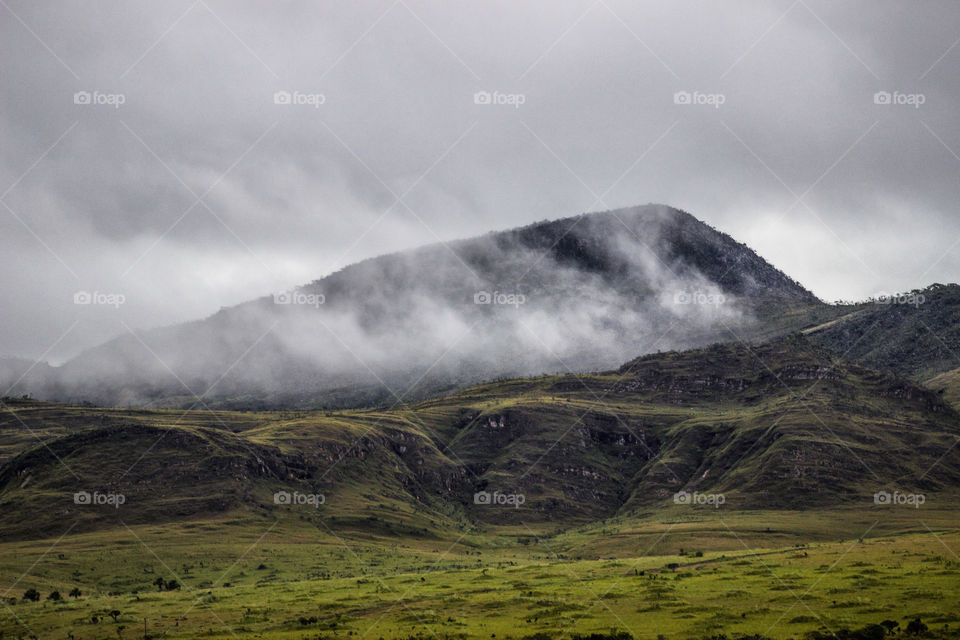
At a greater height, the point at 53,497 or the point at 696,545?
the point at 53,497

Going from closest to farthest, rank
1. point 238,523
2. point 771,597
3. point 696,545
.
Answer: point 771,597, point 696,545, point 238,523

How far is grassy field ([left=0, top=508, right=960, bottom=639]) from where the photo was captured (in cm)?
7931

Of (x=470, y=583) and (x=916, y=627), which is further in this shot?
(x=470, y=583)

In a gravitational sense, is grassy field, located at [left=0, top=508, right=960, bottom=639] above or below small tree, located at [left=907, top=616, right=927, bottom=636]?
below

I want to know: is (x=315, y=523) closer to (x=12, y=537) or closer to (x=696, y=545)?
(x=12, y=537)

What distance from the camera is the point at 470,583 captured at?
371 ft

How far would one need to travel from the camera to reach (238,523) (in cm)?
18538

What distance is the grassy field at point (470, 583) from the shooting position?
79312 millimetres

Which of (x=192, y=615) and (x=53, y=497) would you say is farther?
(x=53, y=497)

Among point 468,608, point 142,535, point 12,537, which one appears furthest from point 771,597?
point 12,537

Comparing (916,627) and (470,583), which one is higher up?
(916,627)

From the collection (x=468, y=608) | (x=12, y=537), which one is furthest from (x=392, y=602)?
(x=12, y=537)

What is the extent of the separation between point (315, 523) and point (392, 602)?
99445 mm

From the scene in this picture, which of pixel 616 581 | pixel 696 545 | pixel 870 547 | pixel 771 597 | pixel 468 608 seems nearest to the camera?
pixel 771 597
